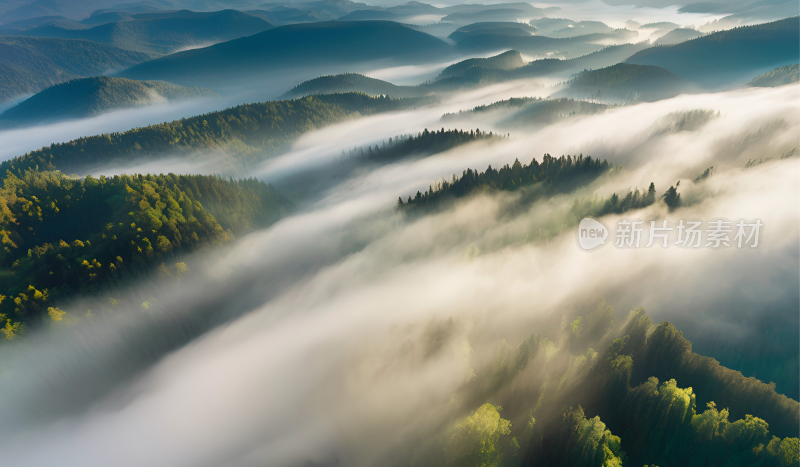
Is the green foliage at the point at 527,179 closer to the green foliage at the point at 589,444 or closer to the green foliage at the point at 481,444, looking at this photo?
the green foliage at the point at 589,444

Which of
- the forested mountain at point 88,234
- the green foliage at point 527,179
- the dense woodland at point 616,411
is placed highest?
the forested mountain at point 88,234

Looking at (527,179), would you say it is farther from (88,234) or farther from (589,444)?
(88,234)

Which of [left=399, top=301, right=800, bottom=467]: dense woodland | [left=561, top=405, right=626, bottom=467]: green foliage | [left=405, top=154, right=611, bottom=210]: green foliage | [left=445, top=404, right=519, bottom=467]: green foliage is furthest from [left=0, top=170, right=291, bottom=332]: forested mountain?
[left=561, top=405, right=626, bottom=467]: green foliage

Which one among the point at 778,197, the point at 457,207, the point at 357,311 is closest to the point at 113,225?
the point at 357,311

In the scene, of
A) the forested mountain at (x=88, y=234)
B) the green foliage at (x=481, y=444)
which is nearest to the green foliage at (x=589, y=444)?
the green foliage at (x=481, y=444)

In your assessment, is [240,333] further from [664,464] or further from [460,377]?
[664,464]

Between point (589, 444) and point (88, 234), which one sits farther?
point (88, 234)

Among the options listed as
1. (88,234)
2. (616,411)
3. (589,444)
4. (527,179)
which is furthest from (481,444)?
(88,234)

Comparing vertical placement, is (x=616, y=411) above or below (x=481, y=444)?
below
